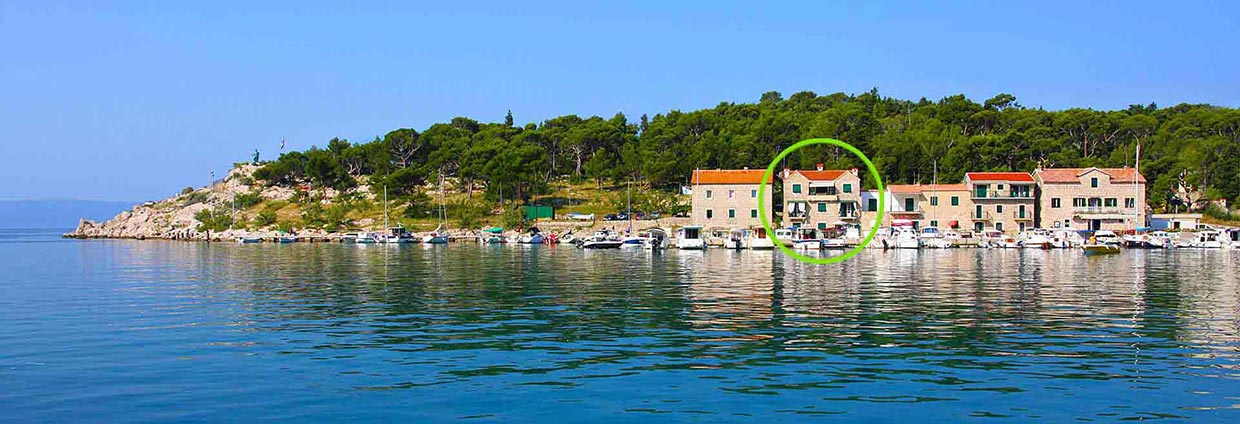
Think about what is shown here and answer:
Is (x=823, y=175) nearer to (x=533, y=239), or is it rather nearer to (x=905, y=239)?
(x=905, y=239)

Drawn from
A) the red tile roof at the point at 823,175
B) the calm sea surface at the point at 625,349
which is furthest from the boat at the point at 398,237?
the calm sea surface at the point at 625,349

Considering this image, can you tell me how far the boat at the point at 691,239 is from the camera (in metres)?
77.2

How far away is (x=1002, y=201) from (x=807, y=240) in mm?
24557

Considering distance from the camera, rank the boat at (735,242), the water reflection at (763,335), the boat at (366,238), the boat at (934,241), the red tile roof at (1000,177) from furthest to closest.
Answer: the boat at (366,238) → the red tile roof at (1000,177) → the boat at (934,241) → the boat at (735,242) → the water reflection at (763,335)

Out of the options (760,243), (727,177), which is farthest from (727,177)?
(760,243)

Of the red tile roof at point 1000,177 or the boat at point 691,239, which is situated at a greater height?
the red tile roof at point 1000,177

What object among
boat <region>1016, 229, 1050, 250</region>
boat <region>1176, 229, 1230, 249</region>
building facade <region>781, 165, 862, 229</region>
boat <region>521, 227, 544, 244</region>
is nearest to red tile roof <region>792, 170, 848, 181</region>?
building facade <region>781, 165, 862, 229</region>

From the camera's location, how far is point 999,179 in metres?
89.4

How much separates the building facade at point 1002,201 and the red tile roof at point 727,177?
1977 centimetres

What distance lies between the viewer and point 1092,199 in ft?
290

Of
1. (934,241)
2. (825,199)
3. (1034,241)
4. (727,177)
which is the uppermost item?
(727,177)

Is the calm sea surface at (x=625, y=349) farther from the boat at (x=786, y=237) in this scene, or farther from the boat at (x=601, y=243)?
the boat at (x=601, y=243)

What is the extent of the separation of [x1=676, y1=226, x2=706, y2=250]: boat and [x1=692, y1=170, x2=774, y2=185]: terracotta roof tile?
11.4 meters

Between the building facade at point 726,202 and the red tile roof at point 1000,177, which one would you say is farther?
the building facade at point 726,202
